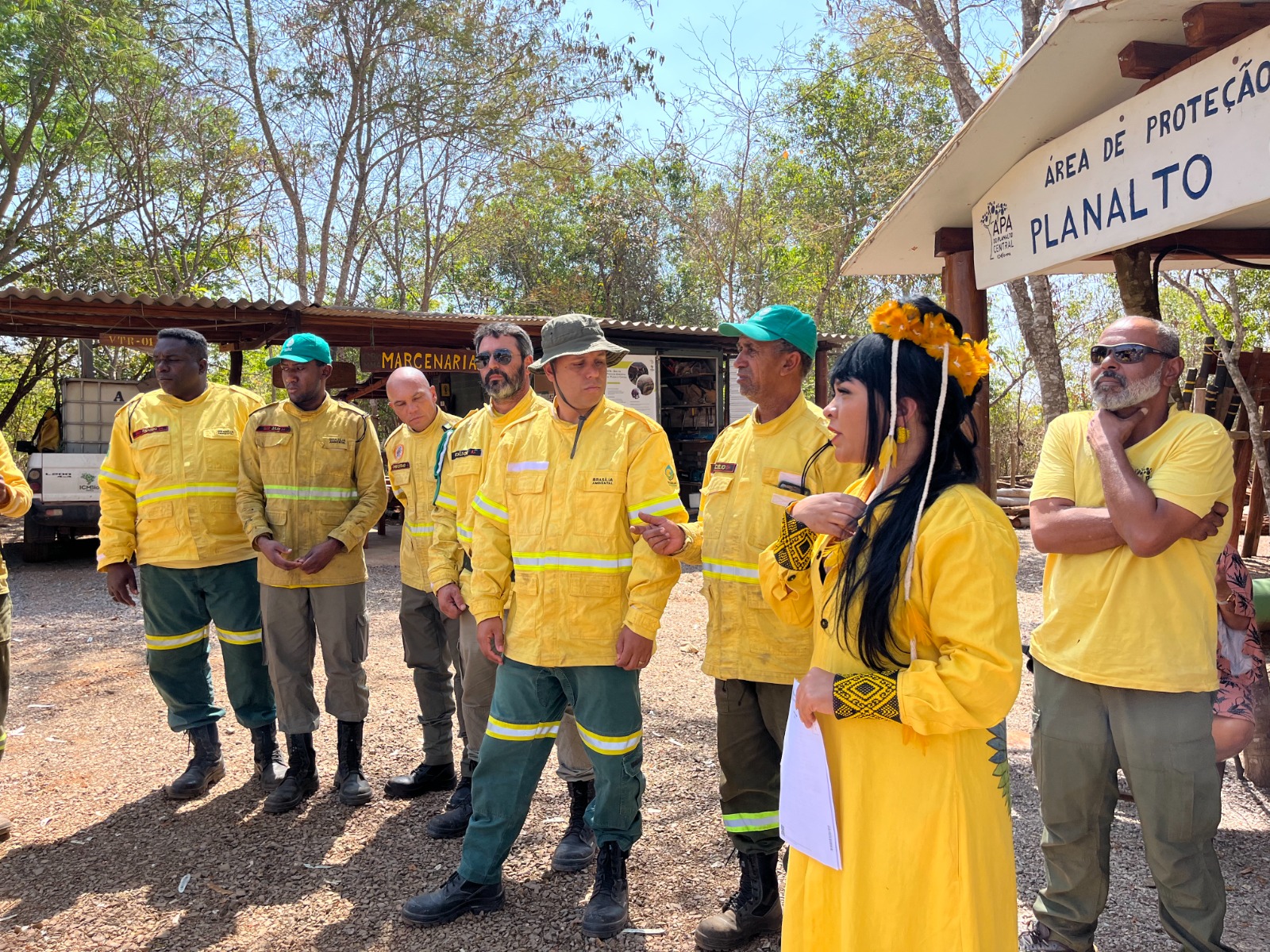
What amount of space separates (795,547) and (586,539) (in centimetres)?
102

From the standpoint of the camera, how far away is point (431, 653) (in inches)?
172

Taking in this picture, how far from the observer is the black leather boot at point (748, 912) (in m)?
2.87

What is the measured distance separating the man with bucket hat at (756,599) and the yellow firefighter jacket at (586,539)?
0.13 metres

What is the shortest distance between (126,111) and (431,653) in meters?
15.5

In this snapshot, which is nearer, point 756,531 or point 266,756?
point 756,531

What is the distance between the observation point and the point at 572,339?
10.0 feet

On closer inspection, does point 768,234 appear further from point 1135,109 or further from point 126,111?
point 1135,109

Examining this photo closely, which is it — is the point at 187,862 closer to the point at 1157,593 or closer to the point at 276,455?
the point at 276,455

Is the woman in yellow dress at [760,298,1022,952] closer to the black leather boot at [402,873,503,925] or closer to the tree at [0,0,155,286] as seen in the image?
the black leather boot at [402,873,503,925]

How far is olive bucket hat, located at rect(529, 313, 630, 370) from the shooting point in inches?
119

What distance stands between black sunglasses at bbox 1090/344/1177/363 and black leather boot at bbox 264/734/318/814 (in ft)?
12.0

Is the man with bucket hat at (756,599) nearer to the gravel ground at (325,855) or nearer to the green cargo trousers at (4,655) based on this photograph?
the gravel ground at (325,855)

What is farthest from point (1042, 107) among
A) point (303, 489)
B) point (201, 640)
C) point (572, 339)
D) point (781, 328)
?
point (201, 640)

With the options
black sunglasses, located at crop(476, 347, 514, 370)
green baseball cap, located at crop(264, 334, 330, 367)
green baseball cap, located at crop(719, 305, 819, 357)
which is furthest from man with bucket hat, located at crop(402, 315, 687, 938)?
green baseball cap, located at crop(264, 334, 330, 367)
